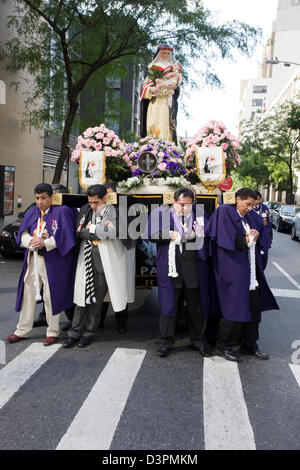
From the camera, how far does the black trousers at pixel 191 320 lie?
499cm

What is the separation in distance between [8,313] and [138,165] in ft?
9.39

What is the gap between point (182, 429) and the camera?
337 cm

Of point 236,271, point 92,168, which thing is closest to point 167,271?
point 236,271

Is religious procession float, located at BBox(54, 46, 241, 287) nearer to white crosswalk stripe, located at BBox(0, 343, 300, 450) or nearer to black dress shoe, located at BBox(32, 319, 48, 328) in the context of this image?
black dress shoe, located at BBox(32, 319, 48, 328)

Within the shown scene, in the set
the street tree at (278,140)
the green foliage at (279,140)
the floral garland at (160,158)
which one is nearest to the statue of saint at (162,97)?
the floral garland at (160,158)

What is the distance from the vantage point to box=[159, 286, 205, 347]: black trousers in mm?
4988

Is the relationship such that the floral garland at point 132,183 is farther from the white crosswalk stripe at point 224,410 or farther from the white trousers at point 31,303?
the white crosswalk stripe at point 224,410

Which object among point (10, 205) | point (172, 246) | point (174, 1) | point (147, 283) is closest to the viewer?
point (172, 246)

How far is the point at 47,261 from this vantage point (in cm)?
517

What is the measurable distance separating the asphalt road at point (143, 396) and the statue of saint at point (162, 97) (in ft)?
13.5

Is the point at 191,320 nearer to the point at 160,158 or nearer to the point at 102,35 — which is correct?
the point at 160,158

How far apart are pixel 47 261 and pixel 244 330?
7.85ft
